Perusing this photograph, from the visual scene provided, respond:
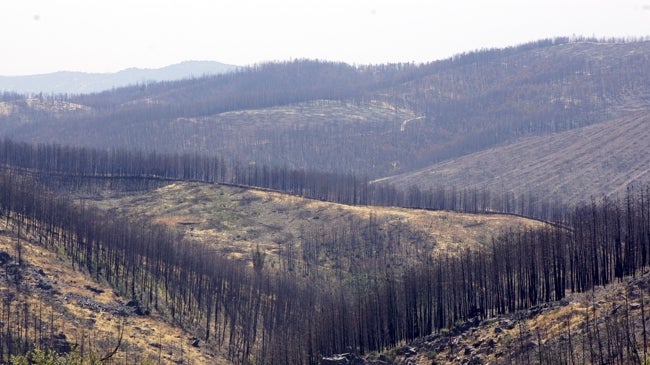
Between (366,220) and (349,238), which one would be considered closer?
(349,238)

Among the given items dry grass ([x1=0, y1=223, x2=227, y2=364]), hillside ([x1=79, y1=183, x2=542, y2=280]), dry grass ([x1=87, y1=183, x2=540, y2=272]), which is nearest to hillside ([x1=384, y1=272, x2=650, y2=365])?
dry grass ([x1=0, y1=223, x2=227, y2=364])

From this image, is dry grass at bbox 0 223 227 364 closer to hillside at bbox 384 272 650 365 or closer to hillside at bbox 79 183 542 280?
hillside at bbox 384 272 650 365

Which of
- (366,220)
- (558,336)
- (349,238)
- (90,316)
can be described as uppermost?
(558,336)

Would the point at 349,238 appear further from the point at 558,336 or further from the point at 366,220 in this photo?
the point at 558,336

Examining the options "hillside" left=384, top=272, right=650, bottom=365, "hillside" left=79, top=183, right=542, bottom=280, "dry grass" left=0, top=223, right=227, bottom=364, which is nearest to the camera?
"hillside" left=384, top=272, right=650, bottom=365

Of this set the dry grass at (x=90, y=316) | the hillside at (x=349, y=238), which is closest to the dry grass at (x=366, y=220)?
the hillside at (x=349, y=238)

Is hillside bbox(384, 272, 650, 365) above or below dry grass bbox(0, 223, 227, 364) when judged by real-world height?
above

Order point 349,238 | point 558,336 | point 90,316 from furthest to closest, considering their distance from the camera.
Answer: point 349,238
point 90,316
point 558,336

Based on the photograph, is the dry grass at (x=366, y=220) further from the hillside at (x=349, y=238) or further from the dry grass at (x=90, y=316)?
the dry grass at (x=90, y=316)

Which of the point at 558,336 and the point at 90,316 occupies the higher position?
the point at 558,336

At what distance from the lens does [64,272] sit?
432 ft

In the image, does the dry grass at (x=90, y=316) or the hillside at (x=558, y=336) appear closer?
the hillside at (x=558, y=336)

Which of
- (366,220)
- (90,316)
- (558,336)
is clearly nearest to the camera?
(558,336)

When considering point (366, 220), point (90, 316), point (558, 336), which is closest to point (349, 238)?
point (366, 220)
